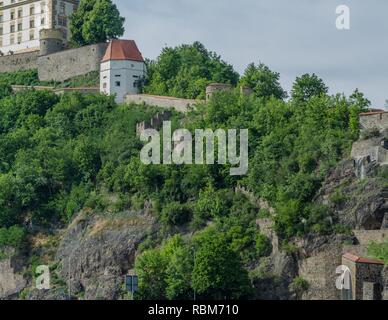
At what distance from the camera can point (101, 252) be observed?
85.8m

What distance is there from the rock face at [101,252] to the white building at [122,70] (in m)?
16.9

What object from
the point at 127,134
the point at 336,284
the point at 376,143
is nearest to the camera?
the point at 336,284

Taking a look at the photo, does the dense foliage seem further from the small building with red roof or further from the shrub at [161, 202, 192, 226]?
the small building with red roof

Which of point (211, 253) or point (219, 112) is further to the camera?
point (219, 112)

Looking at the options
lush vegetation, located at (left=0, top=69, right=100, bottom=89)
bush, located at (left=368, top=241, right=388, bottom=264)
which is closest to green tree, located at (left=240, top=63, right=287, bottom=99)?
lush vegetation, located at (left=0, top=69, right=100, bottom=89)

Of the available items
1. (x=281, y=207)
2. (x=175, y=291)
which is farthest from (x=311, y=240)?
(x=175, y=291)

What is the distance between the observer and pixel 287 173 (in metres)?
83.2

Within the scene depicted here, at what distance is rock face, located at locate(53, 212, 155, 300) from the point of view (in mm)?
83500

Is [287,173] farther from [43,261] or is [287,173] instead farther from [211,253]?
[43,261]

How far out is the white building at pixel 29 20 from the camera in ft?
390

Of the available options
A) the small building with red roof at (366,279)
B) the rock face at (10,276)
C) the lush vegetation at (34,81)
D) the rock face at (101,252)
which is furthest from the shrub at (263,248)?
the lush vegetation at (34,81)

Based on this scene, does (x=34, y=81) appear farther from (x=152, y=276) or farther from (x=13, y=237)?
(x=152, y=276)

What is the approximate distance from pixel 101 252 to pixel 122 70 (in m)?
22.7
